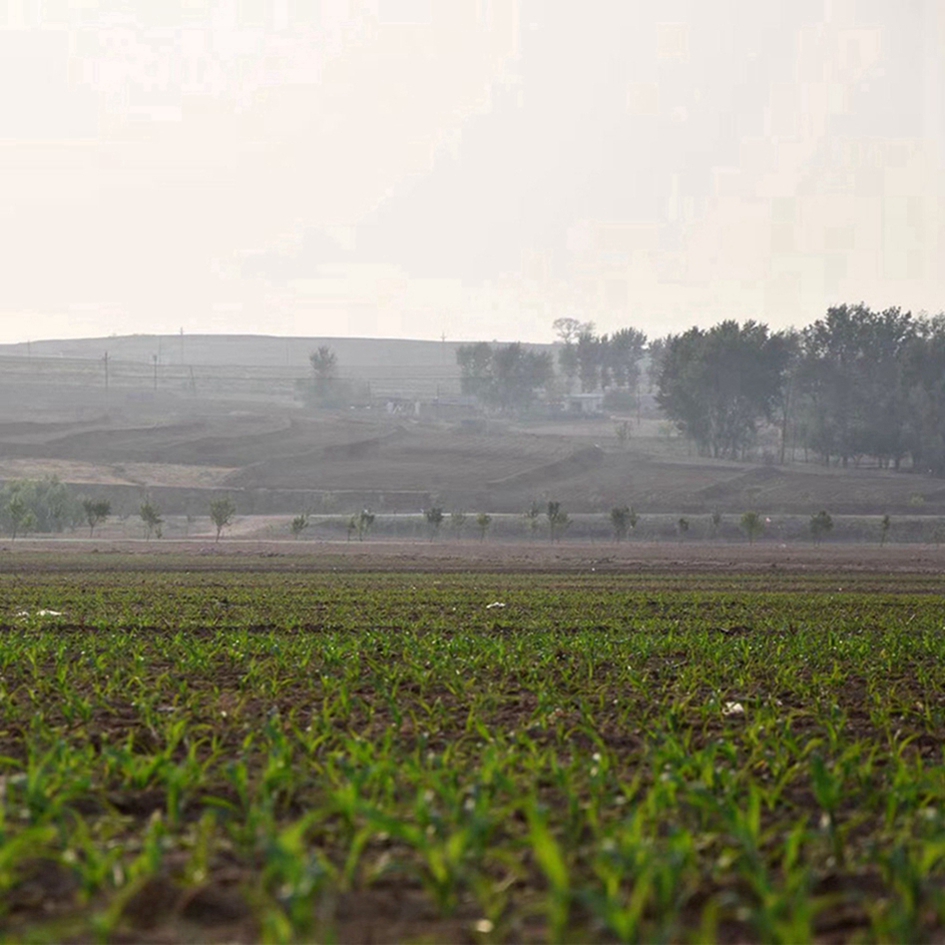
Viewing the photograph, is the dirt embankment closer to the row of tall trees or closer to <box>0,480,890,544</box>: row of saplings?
<box>0,480,890,544</box>: row of saplings

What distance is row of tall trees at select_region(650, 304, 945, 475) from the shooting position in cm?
13150

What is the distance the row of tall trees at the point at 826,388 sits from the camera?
431ft

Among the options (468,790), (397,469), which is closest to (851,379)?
(397,469)

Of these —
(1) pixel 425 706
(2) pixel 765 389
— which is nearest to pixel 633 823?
(1) pixel 425 706

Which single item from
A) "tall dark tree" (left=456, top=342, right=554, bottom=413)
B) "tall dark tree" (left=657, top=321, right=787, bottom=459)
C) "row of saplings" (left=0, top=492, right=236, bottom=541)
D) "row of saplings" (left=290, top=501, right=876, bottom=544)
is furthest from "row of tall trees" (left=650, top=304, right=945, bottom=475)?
"row of saplings" (left=0, top=492, right=236, bottom=541)

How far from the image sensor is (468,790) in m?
9.50

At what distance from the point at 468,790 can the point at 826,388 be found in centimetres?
13469

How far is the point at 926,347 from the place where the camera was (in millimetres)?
137125

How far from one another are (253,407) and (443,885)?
579 feet

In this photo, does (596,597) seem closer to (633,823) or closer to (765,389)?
(633,823)

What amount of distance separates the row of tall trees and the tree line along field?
114322 millimetres

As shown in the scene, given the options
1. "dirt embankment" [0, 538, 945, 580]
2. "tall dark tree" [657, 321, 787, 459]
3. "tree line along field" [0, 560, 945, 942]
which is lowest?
"dirt embankment" [0, 538, 945, 580]

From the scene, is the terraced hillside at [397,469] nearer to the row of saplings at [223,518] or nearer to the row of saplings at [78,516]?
the row of saplings at [223,518]

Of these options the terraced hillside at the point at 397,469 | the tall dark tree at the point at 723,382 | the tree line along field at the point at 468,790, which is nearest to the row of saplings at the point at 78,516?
the terraced hillside at the point at 397,469
